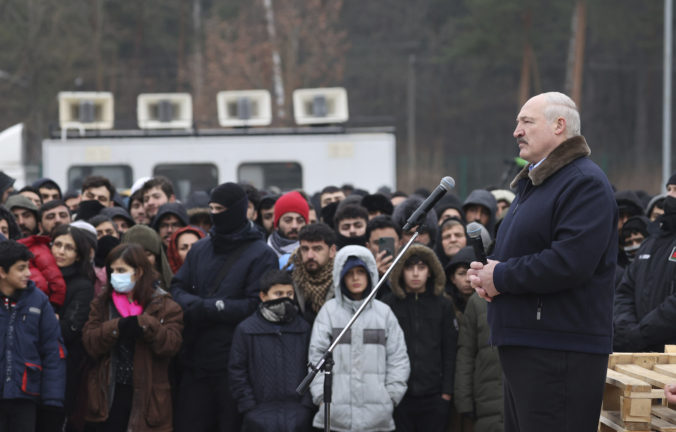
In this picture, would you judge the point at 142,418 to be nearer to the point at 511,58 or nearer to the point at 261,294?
the point at 261,294

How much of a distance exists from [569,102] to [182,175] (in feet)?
33.9

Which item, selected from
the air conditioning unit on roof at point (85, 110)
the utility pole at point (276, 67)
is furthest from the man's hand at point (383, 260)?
the utility pole at point (276, 67)

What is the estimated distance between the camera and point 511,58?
37.4 meters

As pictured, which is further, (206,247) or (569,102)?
(206,247)

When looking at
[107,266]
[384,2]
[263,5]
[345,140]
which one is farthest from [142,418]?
[384,2]

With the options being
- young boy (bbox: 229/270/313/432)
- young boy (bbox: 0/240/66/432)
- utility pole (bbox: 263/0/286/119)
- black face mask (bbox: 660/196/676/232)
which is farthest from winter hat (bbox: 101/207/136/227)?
utility pole (bbox: 263/0/286/119)

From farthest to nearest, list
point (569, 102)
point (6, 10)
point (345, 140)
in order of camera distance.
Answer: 1. point (6, 10)
2. point (345, 140)
3. point (569, 102)

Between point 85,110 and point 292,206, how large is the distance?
7272 millimetres

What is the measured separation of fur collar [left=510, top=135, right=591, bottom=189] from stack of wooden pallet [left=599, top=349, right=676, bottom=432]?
1.06 m

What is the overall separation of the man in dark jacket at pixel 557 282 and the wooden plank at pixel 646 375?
481mm

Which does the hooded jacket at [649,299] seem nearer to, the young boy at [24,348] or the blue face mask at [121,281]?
the blue face mask at [121,281]

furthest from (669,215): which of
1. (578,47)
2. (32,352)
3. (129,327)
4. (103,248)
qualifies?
(578,47)

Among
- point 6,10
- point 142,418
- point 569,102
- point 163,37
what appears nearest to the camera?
point 569,102

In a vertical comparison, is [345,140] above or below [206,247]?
above
